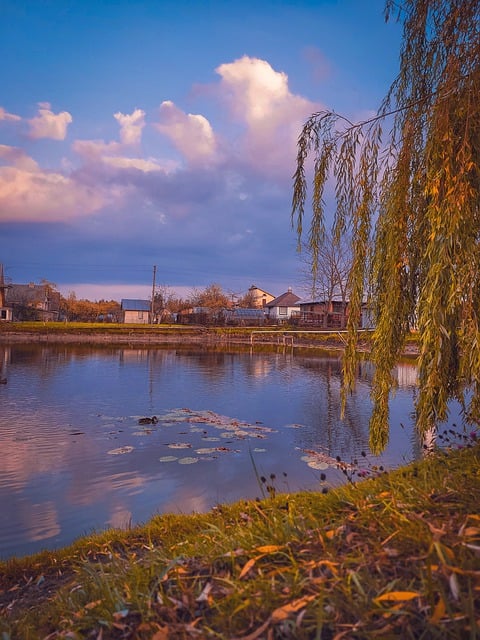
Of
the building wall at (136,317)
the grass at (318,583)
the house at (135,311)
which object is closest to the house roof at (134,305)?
the house at (135,311)

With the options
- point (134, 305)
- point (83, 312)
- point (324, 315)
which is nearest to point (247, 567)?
point (324, 315)

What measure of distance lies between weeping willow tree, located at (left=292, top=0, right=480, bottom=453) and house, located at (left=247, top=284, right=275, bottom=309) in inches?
4487

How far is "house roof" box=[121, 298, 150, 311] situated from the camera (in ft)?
325

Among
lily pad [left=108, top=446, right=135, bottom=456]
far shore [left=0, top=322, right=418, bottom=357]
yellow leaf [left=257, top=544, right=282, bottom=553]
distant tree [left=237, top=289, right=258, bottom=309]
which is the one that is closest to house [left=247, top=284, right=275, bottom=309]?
distant tree [left=237, top=289, right=258, bottom=309]

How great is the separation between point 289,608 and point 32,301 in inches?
4091

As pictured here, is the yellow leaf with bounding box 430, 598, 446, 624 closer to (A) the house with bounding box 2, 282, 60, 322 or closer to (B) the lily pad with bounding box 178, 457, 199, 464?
(B) the lily pad with bounding box 178, 457, 199, 464

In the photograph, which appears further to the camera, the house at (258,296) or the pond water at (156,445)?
the house at (258,296)

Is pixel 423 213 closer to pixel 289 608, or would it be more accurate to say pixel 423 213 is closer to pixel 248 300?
pixel 289 608

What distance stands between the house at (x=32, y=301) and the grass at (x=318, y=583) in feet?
292

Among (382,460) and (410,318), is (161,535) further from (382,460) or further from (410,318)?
(382,460)

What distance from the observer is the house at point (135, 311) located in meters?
99.3

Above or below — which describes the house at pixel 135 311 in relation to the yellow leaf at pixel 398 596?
above

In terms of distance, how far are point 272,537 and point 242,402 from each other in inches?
654

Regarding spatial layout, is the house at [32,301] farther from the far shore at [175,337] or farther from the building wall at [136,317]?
the far shore at [175,337]
